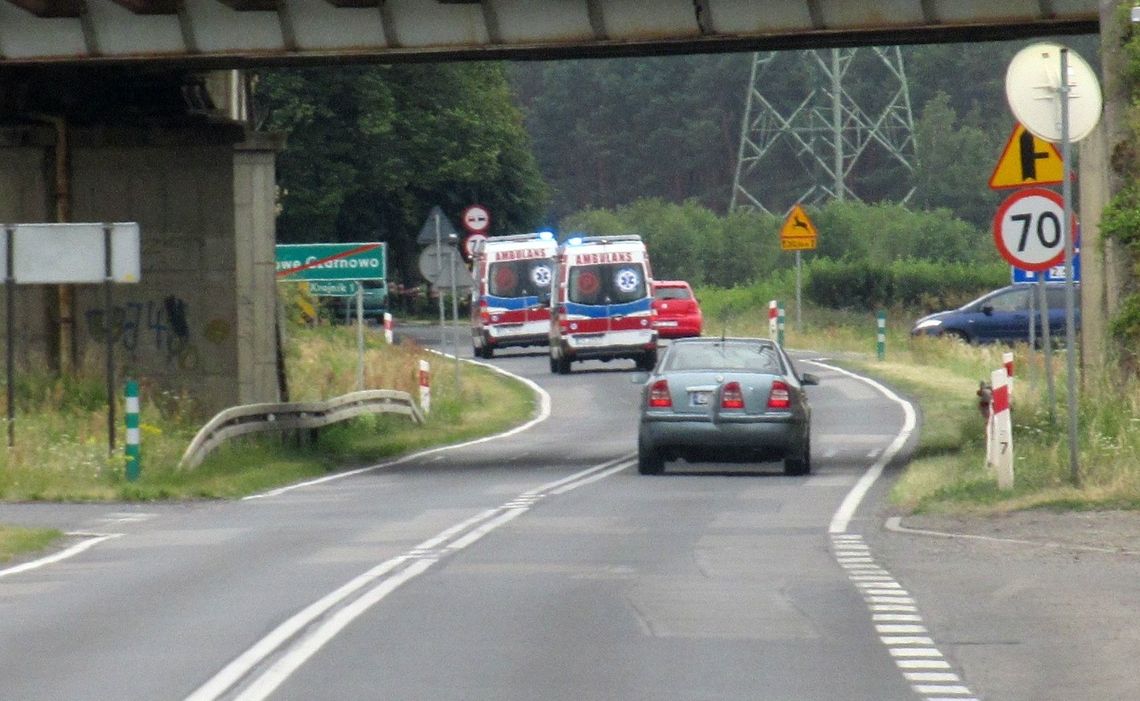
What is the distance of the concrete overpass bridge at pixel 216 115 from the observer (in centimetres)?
2331

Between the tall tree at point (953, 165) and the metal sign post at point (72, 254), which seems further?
the tall tree at point (953, 165)

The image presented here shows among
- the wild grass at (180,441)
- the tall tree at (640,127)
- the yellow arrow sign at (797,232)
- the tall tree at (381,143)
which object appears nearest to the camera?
the wild grass at (180,441)

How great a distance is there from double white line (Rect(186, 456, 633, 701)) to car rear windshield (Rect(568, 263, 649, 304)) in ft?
87.4

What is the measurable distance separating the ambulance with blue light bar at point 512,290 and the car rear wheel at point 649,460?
25.6 metres

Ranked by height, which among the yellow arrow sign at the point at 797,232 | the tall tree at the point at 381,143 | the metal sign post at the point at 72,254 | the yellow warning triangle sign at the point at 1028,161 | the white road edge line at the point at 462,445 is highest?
the tall tree at the point at 381,143

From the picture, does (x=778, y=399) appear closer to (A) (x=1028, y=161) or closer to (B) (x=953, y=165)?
(A) (x=1028, y=161)

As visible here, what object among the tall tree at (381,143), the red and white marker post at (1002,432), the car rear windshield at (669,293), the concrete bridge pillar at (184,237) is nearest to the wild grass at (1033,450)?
the red and white marker post at (1002,432)

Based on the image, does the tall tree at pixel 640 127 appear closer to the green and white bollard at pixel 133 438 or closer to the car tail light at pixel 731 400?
the car tail light at pixel 731 400

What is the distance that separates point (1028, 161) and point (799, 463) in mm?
4645

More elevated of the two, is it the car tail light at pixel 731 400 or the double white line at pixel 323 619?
the car tail light at pixel 731 400

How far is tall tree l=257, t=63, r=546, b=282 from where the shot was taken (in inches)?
2464

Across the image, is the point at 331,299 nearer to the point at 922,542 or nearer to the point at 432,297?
the point at 432,297

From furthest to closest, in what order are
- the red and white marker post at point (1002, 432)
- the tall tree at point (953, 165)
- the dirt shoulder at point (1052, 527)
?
the tall tree at point (953, 165) < the red and white marker post at point (1002, 432) < the dirt shoulder at point (1052, 527)

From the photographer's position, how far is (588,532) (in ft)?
52.9
